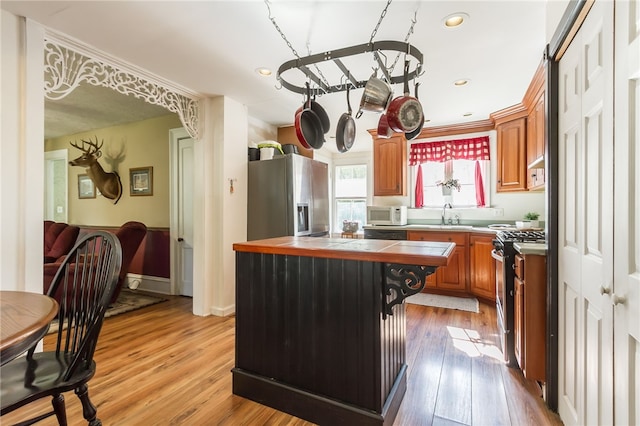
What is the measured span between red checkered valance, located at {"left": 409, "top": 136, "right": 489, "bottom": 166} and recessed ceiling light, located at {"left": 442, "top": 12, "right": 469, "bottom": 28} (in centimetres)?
268

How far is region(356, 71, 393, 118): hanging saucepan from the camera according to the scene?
1.77m

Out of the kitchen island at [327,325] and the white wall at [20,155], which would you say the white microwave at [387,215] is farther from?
the white wall at [20,155]

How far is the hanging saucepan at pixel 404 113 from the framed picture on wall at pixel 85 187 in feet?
16.6

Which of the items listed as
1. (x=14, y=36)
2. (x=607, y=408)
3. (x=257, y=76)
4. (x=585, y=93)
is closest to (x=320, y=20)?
(x=257, y=76)

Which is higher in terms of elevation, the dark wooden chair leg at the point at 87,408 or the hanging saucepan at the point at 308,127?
the hanging saucepan at the point at 308,127

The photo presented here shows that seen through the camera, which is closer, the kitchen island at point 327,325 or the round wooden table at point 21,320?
the round wooden table at point 21,320

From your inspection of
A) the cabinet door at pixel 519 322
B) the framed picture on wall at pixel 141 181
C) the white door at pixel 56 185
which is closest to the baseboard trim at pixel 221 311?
the framed picture on wall at pixel 141 181

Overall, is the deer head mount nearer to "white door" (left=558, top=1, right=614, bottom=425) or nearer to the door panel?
the door panel

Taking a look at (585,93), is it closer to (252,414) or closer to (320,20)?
(320,20)

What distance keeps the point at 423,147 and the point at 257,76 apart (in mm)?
2886

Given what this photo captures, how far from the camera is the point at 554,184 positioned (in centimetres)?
164

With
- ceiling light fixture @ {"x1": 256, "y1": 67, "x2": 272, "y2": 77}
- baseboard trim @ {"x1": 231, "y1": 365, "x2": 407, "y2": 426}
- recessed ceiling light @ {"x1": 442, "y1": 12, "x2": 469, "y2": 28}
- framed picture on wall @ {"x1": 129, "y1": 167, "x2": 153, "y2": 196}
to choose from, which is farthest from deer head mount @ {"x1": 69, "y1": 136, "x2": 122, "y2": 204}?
recessed ceiling light @ {"x1": 442, "y1": 12, "x2": 469, "y2": 28}

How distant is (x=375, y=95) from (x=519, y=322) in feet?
5.75

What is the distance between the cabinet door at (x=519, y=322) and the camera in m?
1.91
